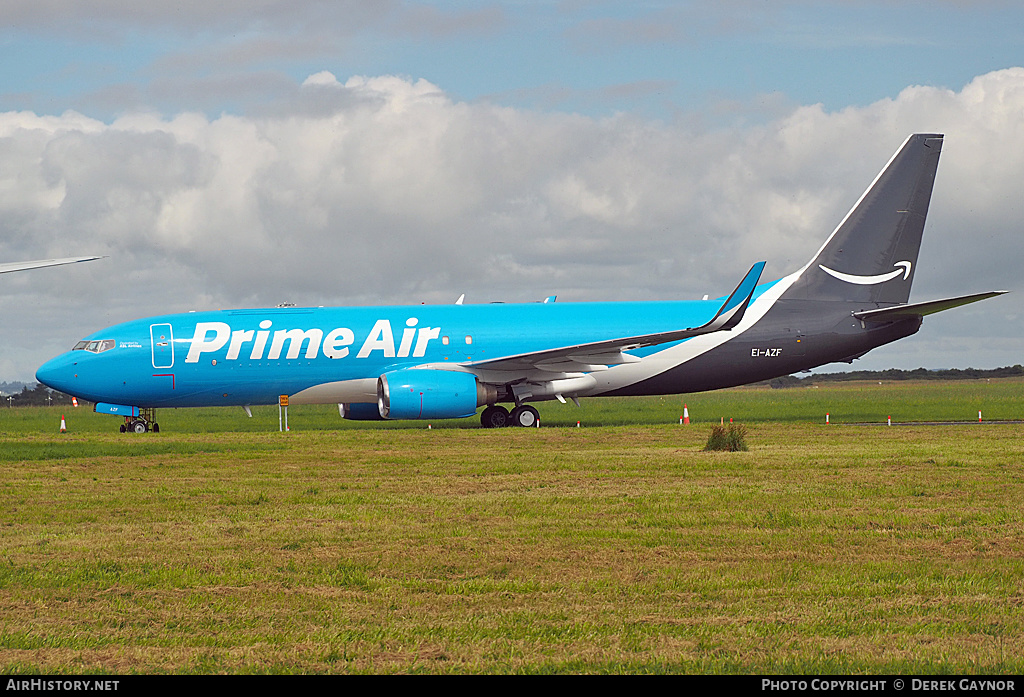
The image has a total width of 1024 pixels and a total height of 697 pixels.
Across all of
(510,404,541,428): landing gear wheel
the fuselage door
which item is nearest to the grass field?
the fuselage door

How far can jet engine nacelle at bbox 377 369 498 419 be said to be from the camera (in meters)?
28.7

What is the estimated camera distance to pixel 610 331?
31.8m

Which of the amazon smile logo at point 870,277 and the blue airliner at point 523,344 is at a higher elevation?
the amazon smile logo at point 870,277

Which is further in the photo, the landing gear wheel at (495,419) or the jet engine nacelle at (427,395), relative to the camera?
the landing gear wheel at (495,419)

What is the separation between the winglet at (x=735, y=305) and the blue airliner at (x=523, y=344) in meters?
0.06

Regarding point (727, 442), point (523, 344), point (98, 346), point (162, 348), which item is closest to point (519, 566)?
point (727, 442)

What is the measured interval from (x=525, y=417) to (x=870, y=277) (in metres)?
11.8

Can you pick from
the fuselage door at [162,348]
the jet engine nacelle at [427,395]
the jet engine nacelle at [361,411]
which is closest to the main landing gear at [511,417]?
the jet engine nacelle at [427,395]

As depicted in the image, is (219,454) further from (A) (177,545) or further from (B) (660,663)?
(B) (660,663)

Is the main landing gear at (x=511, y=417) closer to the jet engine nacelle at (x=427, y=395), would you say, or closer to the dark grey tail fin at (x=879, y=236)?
the jet engine nacelle at (x=427, y=395)

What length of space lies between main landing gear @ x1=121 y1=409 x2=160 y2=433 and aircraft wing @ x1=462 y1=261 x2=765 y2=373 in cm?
935

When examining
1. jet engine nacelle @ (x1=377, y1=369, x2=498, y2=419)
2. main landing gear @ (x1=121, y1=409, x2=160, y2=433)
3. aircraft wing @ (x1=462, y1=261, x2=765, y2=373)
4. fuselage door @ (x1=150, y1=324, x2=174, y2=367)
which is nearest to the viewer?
jet engine nacelle @ (x1=377, y1=369, x2=498, y2=419)

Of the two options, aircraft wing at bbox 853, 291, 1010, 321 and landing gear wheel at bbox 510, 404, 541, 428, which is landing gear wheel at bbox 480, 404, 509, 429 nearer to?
landing gear wheel at bbox 510, 404, 541, 428

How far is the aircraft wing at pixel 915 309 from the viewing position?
2994 cm
